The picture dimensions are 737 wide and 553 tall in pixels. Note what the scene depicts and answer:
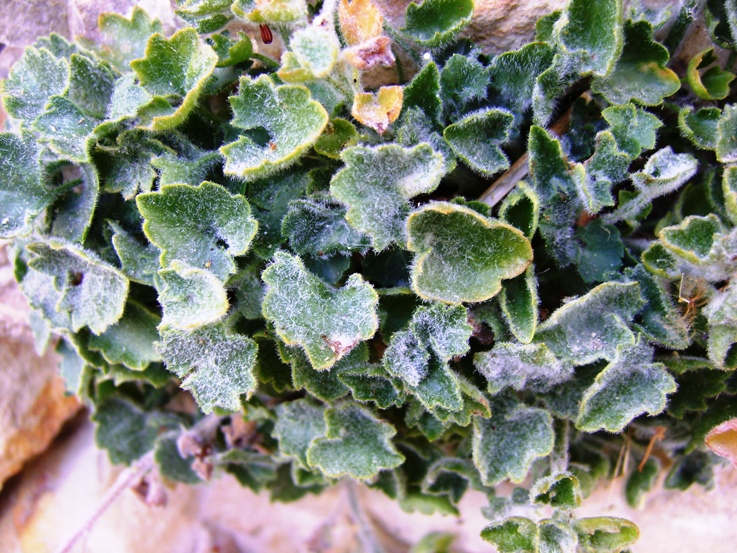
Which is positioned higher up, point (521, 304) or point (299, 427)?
point (521, 304)

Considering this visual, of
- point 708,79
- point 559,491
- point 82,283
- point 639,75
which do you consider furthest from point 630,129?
point 82,283


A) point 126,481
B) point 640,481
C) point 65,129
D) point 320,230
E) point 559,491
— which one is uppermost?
point 65,129

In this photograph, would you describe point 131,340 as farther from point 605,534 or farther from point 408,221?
point 605,534

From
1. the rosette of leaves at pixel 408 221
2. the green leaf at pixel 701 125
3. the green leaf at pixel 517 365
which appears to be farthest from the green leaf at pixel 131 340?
the green leaf at pixel 701 125

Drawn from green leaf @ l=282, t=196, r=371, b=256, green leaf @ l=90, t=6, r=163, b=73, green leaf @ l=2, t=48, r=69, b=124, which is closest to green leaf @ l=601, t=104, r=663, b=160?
green leaf @ l=282, t=196, r=371, b=256

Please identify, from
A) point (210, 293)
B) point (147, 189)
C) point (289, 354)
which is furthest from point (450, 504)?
point (147, 189)

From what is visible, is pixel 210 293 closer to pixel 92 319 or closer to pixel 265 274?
pixel 265 274

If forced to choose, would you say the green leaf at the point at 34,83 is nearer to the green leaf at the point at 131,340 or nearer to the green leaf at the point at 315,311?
the green leaf at the point at 131,340

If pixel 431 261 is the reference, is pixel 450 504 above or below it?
below
